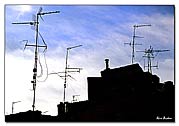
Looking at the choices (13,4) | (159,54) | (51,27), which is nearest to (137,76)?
(159,54)

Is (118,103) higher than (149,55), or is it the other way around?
(149,55)

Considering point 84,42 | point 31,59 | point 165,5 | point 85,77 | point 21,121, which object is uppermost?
point 165,5

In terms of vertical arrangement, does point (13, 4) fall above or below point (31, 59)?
above

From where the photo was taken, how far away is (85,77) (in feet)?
7.69

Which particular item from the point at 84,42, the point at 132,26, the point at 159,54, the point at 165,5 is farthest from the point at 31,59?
the point at 165,5

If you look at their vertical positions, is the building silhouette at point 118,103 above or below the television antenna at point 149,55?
below

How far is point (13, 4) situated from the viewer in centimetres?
241

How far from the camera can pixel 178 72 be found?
7.82 feet

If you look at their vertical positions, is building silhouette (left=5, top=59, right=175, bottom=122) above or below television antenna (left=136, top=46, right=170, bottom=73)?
below

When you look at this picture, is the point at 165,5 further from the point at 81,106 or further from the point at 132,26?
the point at 81,106

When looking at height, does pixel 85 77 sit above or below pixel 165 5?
below

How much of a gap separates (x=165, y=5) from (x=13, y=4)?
4.43 ft

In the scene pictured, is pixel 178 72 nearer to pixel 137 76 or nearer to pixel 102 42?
pixel 137 76

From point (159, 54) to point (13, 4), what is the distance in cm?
136
